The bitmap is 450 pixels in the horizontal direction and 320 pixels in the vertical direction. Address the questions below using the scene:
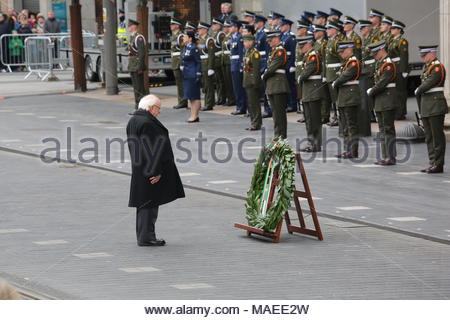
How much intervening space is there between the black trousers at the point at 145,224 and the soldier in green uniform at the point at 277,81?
7960mm

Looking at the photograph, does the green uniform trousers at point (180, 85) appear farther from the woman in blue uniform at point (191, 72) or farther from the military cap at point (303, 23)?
the military cap at point (303, 23)

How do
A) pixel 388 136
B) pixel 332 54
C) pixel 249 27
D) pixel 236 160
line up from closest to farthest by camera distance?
1. pixel 388 136
2. pixel 236 160
3. pixel 332 54
4. pixel 249 27

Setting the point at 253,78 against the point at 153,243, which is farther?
the point at 253,78

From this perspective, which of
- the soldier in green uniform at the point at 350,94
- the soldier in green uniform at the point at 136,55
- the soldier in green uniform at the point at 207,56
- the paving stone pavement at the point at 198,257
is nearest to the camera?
the paving stone pavement at the point at 198,257

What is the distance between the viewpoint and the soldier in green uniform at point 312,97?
18.3 meters

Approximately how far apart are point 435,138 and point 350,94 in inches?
76.0

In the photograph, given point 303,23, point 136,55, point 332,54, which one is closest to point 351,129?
point 332,54

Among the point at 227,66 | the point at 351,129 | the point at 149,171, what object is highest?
the point at 227,66

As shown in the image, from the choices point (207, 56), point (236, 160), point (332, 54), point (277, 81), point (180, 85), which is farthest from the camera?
point (180, 85)

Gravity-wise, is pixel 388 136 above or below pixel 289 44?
below

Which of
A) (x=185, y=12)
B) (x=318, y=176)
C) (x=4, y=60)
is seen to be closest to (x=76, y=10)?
(x=185, y=12)

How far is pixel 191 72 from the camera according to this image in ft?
75.6

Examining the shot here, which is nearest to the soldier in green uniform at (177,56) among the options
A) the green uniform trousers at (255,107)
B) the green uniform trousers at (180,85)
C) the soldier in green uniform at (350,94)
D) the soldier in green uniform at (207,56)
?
the green uniform trousers at (180,85)

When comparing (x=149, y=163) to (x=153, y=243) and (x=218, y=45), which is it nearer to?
(x=153, y=243)
